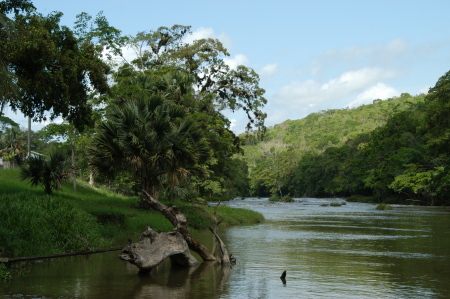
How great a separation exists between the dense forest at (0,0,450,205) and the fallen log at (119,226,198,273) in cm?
419

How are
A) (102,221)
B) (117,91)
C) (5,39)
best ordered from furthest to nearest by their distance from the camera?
(117,91) → (102,221) → (5,39)

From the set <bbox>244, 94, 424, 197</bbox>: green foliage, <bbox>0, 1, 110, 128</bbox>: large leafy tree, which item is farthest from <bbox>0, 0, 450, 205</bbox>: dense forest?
<bbox>244, 94, 424, 197</bbox>: green foliage

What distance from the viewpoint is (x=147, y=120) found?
2392 cm

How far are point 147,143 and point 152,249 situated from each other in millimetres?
11341

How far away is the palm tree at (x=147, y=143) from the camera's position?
23062 mm

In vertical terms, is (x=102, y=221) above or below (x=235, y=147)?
below

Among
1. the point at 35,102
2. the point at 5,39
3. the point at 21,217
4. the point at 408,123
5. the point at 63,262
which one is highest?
the point at 408,123

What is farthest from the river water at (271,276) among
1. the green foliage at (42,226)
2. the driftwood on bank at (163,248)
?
the green foliage at (42,226)

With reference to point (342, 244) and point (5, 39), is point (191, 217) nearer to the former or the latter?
point (342, 244)

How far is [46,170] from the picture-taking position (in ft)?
76.6

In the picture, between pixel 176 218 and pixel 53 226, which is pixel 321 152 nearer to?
pixel 53 226

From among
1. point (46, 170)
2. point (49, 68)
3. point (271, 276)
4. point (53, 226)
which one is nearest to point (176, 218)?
point (271, 276)

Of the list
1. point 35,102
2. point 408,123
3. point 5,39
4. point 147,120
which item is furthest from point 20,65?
point 408,123

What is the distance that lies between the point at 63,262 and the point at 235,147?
2801cm
